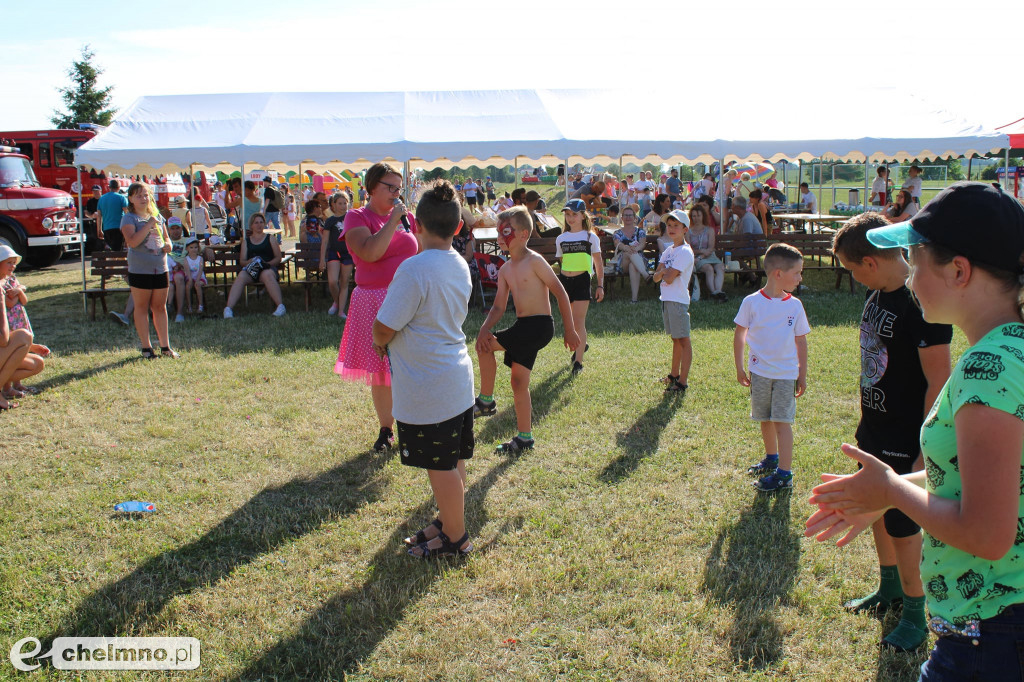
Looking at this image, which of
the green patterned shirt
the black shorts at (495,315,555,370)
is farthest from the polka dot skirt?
the green patterned shirt

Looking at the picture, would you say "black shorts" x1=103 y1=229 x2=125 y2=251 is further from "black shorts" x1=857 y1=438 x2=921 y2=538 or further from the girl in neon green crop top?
"black shorts" x1=857 y1=438 x2=921 y2=538

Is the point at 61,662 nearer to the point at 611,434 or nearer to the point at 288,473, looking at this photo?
the point at 288,473

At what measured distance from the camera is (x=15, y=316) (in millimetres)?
6797

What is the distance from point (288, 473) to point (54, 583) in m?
1.62

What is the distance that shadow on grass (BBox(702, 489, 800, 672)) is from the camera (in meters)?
3.15

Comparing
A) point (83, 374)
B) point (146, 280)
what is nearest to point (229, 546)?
point (83, 374)

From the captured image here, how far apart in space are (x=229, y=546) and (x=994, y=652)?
361cm

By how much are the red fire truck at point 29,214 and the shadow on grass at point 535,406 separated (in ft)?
45.8

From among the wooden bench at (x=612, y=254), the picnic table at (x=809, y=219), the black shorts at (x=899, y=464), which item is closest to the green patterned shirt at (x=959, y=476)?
the black shorts at (x=899, y=464)

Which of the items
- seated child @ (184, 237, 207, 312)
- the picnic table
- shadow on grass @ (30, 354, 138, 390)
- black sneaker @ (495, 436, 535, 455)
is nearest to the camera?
black sneaker @ (495, 436, 535, 455)

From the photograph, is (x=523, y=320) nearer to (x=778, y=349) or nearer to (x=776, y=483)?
(x=778, y=349)

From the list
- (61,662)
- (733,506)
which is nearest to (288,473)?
(61,662)

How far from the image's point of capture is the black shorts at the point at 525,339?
5238mm

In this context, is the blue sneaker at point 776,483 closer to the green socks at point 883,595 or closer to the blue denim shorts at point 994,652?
the green socks at point 883,595
